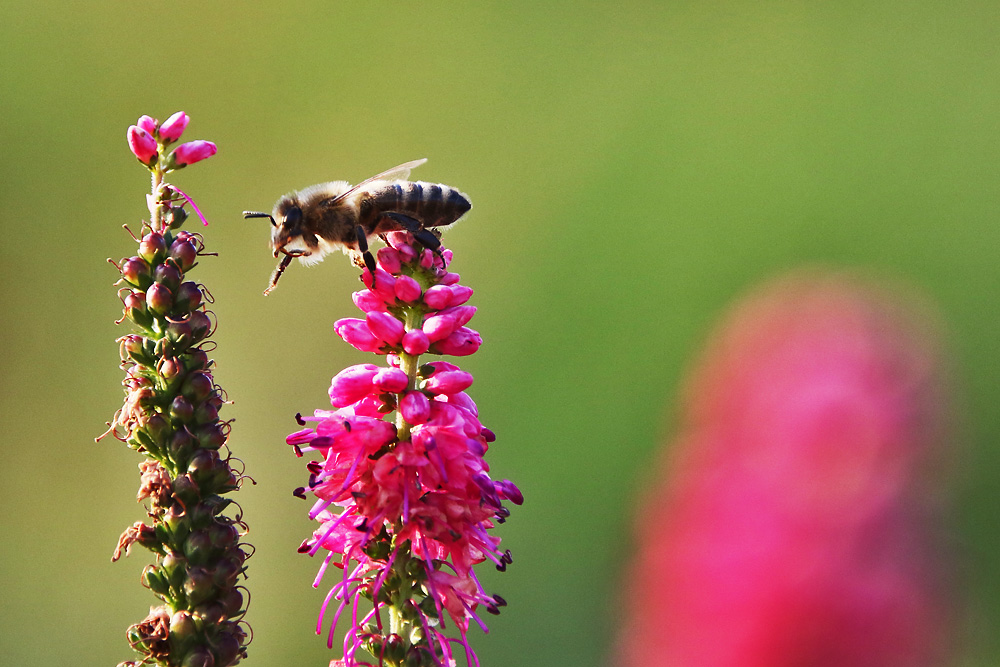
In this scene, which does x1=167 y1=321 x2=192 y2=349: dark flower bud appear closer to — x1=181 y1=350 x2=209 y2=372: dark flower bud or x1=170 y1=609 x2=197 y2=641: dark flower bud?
x1=181 y1=350 x2=209 y2=372: dark flower bud

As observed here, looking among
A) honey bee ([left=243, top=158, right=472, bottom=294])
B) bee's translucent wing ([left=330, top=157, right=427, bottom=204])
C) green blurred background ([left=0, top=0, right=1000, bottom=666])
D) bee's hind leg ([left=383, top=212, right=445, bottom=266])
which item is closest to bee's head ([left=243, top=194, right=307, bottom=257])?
honey bee ([left=243, top=158, right=472, bottom=294])

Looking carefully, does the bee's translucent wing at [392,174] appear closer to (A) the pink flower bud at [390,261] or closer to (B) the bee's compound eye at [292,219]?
(B) the bee's compound eye at [292,219]

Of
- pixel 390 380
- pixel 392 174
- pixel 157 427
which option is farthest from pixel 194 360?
pixel 392 174

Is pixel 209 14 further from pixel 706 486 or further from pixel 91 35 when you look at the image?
pixel 706 486

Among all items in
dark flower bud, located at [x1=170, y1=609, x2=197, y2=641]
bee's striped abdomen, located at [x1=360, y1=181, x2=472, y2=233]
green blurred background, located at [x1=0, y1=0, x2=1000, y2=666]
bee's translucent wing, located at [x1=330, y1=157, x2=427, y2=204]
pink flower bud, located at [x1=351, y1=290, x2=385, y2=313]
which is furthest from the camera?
green blurred background, located at [x1=0, y1=0, x2=1000, y2=666]

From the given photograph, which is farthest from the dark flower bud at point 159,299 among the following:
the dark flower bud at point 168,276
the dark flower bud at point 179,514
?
the dark flower bud at point 179,514

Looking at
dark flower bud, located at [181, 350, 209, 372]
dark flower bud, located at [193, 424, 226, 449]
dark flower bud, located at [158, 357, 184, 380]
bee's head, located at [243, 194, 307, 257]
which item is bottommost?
dark flower bud, located at [193, 424, 226, 449]

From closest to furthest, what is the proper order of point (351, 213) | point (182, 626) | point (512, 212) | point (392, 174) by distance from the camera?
point (182, 626)
point (351, 213)
point (392, 174)
point (512, 212)

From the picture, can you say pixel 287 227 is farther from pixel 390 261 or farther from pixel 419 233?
pixel 390 261
